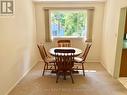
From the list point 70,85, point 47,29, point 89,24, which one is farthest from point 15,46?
point 89,24

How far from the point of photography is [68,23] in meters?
6.82

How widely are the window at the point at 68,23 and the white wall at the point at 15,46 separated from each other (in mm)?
1275

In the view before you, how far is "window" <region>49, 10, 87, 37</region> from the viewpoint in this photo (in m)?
6.71

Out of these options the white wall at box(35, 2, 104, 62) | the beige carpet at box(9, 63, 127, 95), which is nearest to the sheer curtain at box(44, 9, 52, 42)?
the white wall at box(35, 2, 104, 62)

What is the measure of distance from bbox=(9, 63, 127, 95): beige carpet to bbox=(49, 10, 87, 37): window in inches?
80.4

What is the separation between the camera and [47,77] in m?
4.89

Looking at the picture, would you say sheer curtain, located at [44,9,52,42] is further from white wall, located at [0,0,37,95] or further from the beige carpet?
the beige carpet

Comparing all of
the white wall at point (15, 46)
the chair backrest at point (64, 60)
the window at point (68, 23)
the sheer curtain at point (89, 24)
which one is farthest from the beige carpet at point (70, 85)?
the window at point (68, 23)

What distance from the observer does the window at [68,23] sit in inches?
264

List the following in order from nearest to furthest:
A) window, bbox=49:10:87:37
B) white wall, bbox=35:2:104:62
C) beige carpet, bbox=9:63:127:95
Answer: beige carpet, bbox=9:63:127:95 < white wall, bbox=35:2:104:62 < window, bbox=49:10:87:37

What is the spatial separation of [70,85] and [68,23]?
3.12 metres

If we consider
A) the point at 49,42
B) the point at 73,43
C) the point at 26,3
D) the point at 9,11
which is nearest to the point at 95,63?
the point at 73,43

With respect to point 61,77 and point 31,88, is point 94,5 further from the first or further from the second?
point 31,88

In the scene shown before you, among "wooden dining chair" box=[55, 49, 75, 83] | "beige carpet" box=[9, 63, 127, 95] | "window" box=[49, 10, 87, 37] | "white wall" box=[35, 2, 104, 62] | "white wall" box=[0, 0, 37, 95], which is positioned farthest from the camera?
"window" box=[49, 10, 87, 37]
